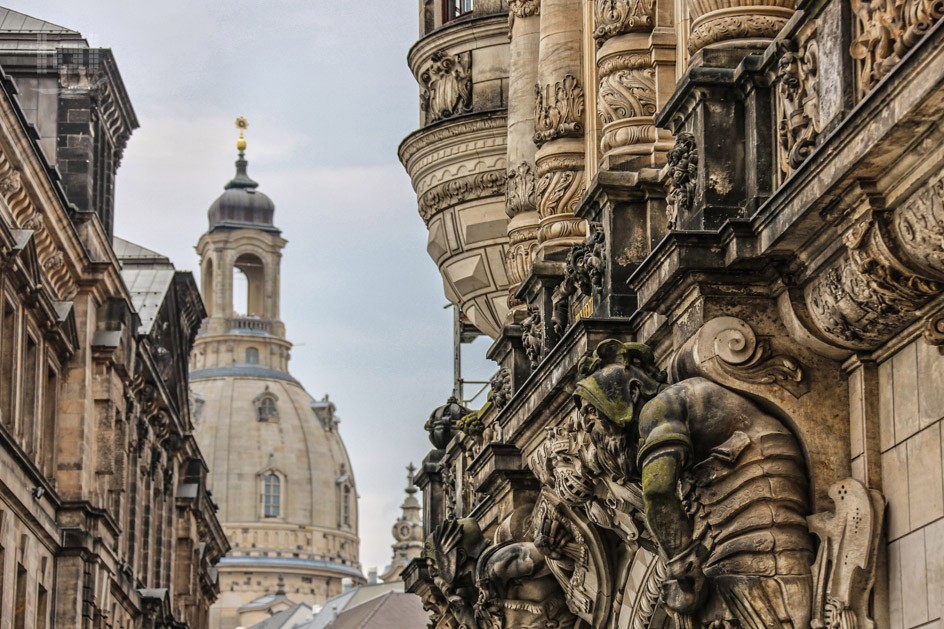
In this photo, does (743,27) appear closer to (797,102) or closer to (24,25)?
(797,102)

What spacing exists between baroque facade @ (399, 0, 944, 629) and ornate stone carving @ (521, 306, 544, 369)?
3.19 feet

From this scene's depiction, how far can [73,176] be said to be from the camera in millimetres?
52438

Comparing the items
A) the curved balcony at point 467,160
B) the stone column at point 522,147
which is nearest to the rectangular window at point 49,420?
the curved balcony at point 467,160

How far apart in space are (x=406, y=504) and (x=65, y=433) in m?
141

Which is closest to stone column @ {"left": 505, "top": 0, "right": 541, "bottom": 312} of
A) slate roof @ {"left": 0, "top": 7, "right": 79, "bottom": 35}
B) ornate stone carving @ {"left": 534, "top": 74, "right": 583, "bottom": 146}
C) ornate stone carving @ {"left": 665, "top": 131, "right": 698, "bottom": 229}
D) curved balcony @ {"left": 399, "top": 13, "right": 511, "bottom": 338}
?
ornate stone carving @ {"left": 534, "top": 74, "right": 583, "bottom": 146}

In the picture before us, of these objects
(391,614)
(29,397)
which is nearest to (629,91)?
(29,397)

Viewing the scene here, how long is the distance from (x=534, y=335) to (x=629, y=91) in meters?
2.87

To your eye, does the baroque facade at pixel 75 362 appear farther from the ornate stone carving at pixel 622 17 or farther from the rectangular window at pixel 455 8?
the ornate stone carving at pixel 622 17

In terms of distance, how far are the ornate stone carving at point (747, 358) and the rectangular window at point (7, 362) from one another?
2979 centimetres

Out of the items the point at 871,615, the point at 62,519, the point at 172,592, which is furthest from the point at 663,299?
the point at 172,592

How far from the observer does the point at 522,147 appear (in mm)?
26266

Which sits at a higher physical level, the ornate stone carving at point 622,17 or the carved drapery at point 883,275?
the ornate stone carving at point 622,17

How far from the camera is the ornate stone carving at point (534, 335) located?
21984 mm

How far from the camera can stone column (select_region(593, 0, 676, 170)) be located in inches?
782
